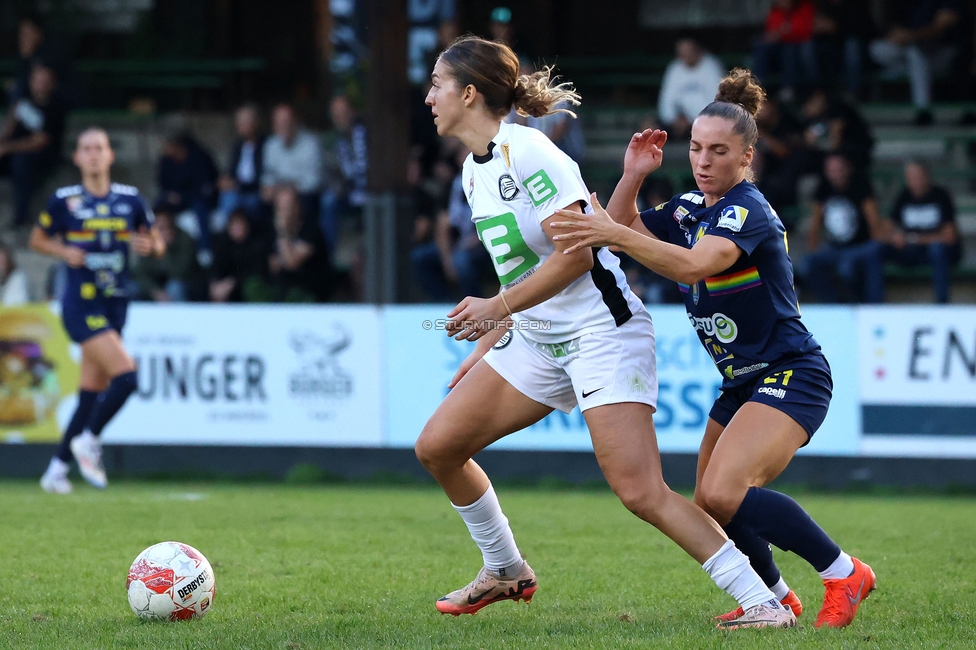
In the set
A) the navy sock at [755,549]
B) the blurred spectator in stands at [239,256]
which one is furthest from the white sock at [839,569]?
the blurred spectator in stands at [239,256]

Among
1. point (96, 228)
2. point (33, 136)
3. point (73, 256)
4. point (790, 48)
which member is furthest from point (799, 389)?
point (33, 136)

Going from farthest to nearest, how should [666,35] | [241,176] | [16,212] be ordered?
[666,35], [16,212], [241,176]

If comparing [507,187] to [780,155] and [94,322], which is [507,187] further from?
[780,155]

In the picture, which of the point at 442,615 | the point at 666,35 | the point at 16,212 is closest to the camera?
the point at 442,615

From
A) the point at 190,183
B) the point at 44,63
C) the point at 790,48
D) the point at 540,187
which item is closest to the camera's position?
the point at 540,187

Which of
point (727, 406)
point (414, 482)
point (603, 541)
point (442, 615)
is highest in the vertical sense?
point (727, 406)

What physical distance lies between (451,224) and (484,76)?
8.10 meters

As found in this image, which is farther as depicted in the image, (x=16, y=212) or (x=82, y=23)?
(x=82, y=23)

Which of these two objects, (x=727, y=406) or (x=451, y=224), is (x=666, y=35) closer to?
(x=451, y=224)

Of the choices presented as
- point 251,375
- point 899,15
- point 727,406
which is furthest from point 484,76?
point 899,15

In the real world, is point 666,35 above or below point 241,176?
above

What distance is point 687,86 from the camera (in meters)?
13.1

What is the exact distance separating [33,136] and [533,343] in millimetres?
11640

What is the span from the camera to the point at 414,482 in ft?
35.9
